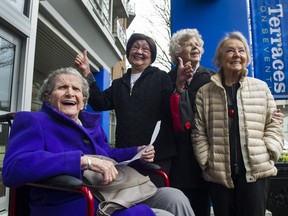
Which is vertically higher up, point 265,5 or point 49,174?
point 265,5

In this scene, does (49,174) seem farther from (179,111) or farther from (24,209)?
(179,111)

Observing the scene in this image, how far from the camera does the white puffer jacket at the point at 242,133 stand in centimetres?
213

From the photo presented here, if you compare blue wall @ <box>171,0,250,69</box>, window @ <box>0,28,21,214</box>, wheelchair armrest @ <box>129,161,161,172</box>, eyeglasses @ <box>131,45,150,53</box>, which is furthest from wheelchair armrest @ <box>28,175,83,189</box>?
blue wall @ <box>171,0,250,69</box>

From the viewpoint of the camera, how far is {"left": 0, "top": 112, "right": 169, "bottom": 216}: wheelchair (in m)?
1.47

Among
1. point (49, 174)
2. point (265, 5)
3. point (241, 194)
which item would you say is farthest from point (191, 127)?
point (265, 5)

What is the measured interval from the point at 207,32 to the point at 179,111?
6.56 ft

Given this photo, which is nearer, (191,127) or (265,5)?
(191,127)

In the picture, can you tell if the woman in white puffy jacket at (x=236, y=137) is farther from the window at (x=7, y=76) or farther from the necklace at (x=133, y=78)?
the window at (x=7, y=76)

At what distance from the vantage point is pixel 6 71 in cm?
339

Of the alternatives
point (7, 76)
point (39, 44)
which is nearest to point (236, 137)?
point (7, 76)

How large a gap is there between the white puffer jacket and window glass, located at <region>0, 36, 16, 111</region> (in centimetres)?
215

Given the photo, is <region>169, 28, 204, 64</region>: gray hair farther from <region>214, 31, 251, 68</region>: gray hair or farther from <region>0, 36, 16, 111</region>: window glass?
<region>0, 36, 16, 111</region>: window glass

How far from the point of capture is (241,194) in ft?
7.06

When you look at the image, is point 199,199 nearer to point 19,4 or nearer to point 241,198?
point 241,198
